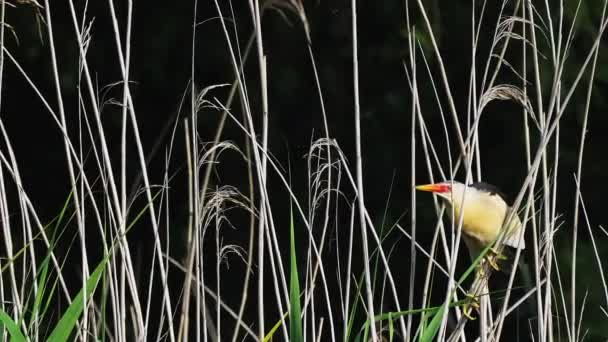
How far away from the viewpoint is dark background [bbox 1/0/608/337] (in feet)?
9.52

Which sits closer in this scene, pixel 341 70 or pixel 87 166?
pixel 341 70

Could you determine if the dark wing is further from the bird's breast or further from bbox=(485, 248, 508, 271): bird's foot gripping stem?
bbox=(485, 248, 508, 271): bird's foot gripping stem

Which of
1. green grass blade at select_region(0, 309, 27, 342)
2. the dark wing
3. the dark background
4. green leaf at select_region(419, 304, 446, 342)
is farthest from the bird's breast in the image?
green grass blade at select_region(0, 309, 27, 342)

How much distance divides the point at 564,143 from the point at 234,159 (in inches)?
41.3

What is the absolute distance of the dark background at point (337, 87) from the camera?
290cm

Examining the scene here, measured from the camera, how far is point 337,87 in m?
3.15

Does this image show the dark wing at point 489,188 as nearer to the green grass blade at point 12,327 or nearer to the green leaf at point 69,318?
the green leaf at point 69,318

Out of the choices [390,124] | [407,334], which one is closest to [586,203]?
[390,124]

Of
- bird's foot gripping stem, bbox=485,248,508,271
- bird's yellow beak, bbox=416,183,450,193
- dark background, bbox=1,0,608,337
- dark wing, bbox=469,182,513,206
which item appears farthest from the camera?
dark background, bbox=1,0,608,337

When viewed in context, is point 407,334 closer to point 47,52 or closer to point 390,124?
point 390,124

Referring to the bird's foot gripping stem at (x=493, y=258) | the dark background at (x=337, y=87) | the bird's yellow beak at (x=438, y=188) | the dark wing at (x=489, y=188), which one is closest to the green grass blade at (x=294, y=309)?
the bird's foot gripping stem at (x=493, y=258)

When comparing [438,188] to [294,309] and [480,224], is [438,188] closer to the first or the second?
[480,224]

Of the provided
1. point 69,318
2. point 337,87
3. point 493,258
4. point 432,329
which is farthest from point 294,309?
point 337,87

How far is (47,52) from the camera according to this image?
11.4 feet
